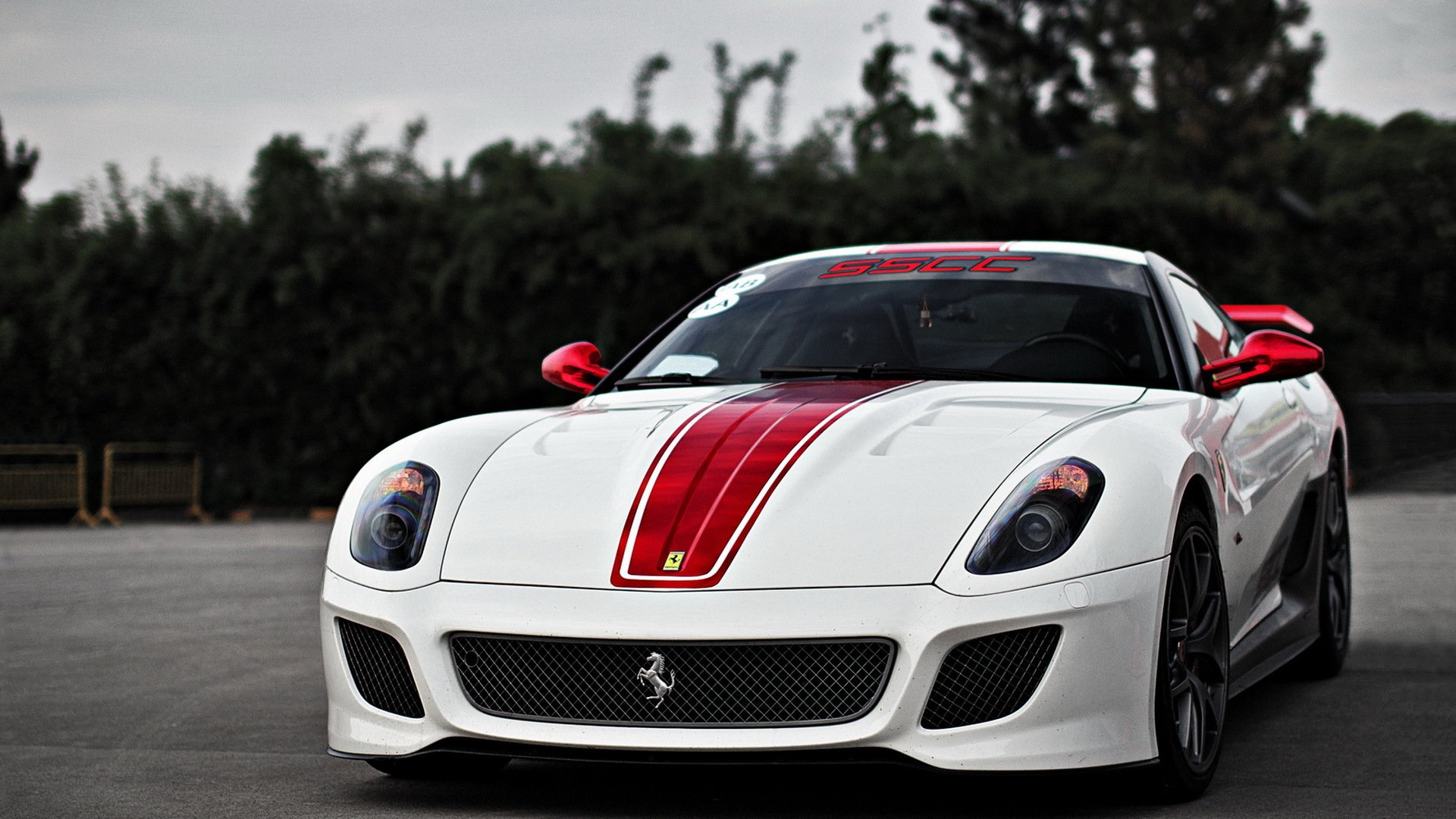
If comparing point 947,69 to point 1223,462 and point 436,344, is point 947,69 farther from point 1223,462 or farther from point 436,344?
point 1223,462

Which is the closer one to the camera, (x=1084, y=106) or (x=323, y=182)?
(x=323, y=182)

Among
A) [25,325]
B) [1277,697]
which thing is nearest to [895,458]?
[1277,697]

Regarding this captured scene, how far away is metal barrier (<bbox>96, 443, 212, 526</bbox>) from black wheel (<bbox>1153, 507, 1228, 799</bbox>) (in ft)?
48.4

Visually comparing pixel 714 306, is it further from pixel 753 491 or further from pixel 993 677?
pixel 993 677

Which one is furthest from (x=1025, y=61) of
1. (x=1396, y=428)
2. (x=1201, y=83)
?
(x=1396, y=428)

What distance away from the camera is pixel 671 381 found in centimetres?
478

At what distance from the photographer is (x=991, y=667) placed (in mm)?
3383

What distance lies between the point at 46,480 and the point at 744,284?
14.0 meters

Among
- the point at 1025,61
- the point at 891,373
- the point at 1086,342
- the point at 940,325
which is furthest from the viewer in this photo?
the point at 1025,61

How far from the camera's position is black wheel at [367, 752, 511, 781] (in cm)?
389

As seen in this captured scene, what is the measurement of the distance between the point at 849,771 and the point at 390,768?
109 cm

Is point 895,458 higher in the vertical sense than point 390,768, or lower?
higher

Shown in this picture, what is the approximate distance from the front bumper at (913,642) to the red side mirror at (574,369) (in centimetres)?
180

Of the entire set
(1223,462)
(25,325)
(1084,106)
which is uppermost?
(1084,106)
